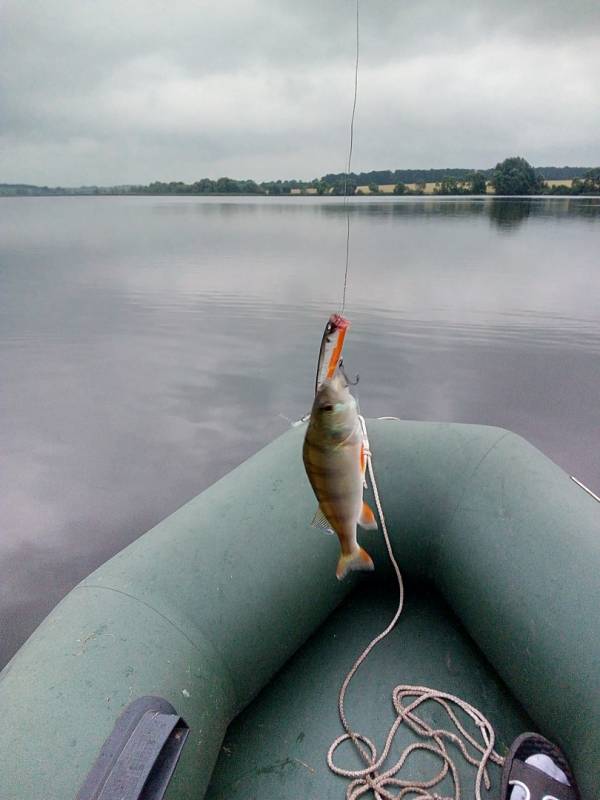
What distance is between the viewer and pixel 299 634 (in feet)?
9.02

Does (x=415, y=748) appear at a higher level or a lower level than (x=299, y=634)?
lower

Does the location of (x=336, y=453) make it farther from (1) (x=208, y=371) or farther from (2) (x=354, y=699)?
(1) (x=208, y=371)

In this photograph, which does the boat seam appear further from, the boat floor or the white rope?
the white rope

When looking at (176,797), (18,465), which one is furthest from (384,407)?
(176,797)

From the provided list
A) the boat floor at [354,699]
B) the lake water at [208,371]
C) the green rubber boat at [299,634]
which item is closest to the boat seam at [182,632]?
the green rubber boat at [299,634]

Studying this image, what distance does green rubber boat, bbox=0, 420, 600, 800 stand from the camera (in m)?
1.75

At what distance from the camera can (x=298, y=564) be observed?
269cm

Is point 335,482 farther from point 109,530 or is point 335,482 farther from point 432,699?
point 109,530

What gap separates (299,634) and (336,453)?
5.40 feet

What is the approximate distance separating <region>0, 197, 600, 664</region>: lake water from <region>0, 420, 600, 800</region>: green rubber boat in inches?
74.6

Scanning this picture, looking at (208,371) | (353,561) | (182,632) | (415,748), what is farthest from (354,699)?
(208,371)

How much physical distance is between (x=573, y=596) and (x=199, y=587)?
1.53 metres

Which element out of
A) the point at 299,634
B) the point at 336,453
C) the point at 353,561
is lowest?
the point at 299,634

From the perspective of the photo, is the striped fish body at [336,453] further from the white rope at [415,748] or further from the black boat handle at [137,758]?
the black boat handle at [137,758]
